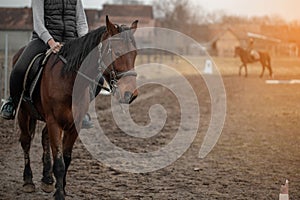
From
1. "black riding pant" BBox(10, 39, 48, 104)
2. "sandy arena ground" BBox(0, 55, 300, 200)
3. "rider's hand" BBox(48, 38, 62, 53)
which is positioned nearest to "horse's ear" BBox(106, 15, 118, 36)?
"rider's hand" BBox(48, 38, 62, 53)

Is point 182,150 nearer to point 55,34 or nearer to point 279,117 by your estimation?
point 55,34

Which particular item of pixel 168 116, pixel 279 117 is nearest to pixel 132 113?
pixel 168 116

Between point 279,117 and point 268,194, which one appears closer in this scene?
point 268,194

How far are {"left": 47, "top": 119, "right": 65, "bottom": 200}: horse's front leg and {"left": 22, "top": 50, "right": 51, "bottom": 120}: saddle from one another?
0.54m

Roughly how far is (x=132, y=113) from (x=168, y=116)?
3.39 feet

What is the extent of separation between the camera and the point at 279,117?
1341cm

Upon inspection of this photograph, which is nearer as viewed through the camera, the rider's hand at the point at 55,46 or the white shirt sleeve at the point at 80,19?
the rider's hand at the point at 55,46

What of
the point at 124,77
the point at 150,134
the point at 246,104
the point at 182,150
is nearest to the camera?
the point at 124,77

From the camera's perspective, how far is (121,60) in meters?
4.60

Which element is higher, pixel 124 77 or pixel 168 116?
pixel 124 77

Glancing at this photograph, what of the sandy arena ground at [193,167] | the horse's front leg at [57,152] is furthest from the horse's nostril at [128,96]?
the sandy arena ground at [193,167]

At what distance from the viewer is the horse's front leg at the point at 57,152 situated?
523cm

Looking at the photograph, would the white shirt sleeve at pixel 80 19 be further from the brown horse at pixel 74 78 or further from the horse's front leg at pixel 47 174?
the horse's front leg at pixel 47 174

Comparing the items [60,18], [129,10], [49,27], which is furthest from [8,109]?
[129,10]
